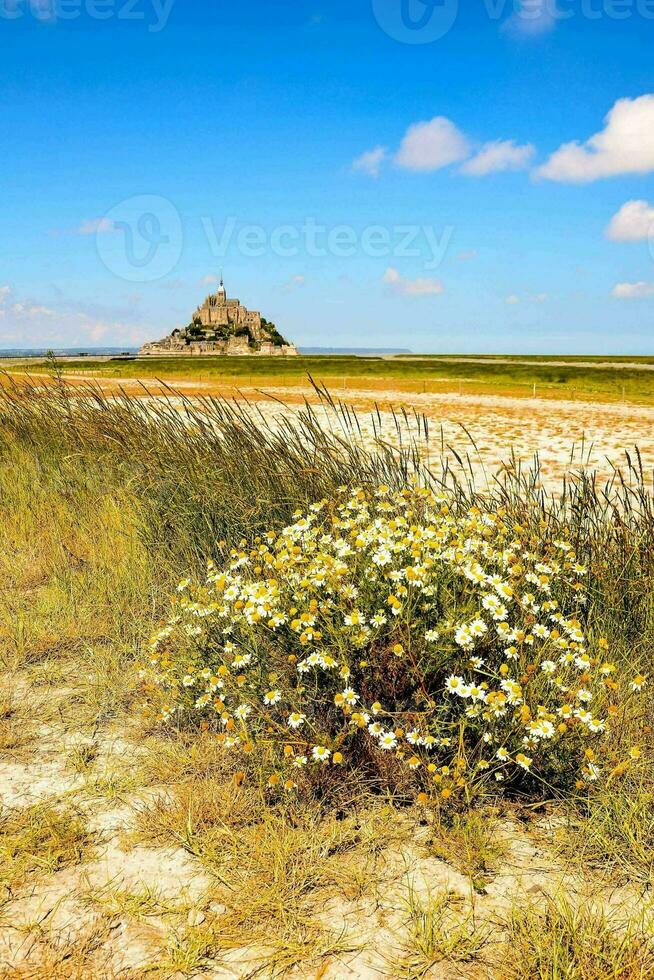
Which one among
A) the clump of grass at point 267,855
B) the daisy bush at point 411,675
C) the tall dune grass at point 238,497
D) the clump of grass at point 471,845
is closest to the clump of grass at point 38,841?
the clump of grass at point 267,855

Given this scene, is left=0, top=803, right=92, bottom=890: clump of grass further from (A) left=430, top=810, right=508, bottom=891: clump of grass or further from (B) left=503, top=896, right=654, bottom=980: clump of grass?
(B) left=503, top=896, right=654, bottom=980: clump of grass

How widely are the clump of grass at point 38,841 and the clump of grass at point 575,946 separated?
171 centimetres

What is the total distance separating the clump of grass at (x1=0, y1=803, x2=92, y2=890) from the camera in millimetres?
2615

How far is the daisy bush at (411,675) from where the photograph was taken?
2760 millimetres

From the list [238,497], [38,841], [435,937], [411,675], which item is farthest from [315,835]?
[238,497]

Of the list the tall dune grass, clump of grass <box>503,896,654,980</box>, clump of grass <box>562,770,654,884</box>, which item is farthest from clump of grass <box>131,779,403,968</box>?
the tall dune grass

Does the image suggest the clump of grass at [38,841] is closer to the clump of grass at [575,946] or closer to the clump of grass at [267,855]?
the clump of grass at [267,855]

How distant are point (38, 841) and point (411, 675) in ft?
5.57

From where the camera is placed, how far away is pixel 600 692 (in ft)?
9.71

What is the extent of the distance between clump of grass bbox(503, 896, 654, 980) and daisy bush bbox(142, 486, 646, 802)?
0.50 metres

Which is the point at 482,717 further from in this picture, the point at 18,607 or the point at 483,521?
the point at 18,607

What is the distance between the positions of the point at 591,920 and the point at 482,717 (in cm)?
77

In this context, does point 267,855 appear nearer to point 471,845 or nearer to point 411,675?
point 471,845

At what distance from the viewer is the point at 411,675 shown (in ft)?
9.58
